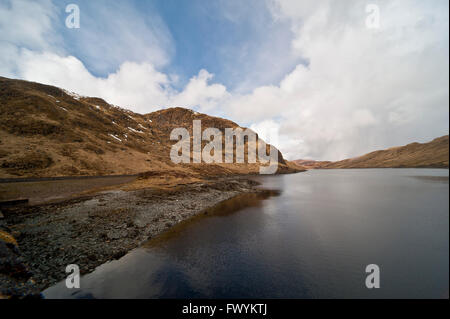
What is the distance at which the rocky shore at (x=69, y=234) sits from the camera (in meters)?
8.48

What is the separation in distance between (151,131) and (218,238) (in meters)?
134

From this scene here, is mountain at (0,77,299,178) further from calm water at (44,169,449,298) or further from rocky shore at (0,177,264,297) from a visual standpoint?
calm water at (44,169,449,298)

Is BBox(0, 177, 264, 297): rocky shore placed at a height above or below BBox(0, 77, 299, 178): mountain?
below

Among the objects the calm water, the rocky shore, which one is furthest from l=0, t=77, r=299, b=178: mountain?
the calm water

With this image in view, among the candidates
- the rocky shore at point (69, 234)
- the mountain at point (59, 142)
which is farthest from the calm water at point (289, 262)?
the mountain at point (59, 142)

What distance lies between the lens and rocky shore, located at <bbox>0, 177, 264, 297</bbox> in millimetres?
8484

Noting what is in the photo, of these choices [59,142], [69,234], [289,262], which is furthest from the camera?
[59,142]

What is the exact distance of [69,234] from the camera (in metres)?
13.4

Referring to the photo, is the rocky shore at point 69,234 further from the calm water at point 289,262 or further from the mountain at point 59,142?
the mountain at point 59,142

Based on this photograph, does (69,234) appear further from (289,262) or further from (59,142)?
(59,142)

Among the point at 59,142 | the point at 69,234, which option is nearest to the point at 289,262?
the point at 69,234

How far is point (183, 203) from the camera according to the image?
26656 millimetres

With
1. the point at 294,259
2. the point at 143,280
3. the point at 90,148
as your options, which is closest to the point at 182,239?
the point at 143,280
